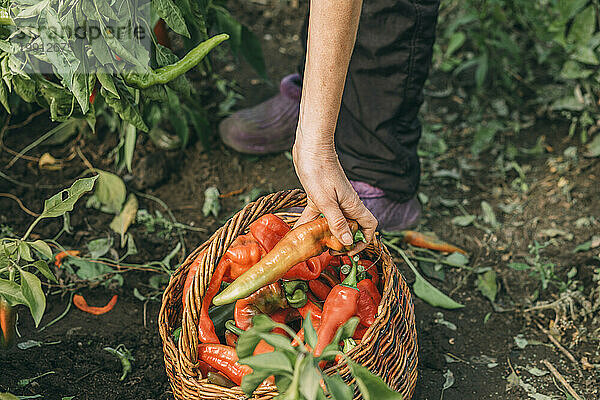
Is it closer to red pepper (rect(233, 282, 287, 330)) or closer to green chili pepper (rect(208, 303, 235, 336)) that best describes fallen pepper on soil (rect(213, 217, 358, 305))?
red pepper (rect(233, 282, 287, 330))

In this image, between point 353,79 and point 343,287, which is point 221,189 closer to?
point 353,79

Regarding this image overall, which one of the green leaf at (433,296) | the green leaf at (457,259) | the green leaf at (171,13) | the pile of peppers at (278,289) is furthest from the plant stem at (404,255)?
the green leaf at (171,13)

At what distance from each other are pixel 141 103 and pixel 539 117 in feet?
5.82

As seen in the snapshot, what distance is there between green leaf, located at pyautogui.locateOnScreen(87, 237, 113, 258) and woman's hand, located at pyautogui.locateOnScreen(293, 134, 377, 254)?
96cm

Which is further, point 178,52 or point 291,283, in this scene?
point 178,52

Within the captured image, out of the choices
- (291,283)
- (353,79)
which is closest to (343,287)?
(291,283)

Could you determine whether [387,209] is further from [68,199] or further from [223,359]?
[68,199]

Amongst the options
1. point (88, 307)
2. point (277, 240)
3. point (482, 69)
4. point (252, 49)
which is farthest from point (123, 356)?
point (482, 69)

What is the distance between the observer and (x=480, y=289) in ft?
6.86

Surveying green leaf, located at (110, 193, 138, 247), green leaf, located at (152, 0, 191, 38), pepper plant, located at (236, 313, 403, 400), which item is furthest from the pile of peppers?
green leaf, located at (110, 193, 138, 247)

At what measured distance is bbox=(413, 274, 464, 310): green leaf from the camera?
1.98 meters

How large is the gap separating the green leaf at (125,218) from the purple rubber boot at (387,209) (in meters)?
0.79

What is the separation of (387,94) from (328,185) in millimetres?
717

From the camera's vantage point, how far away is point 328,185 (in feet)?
4.66
